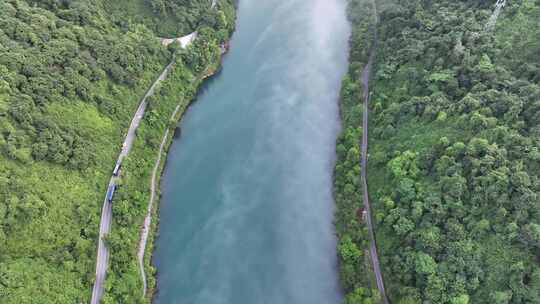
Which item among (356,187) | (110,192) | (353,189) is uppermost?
(110,192)

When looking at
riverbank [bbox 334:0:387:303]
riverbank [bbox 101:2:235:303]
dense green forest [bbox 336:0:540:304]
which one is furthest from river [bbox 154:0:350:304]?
dense green forest [bbox 336:0:540:304]

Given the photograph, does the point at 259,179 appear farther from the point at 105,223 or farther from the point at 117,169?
the point at 105,223

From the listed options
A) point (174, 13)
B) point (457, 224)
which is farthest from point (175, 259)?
point (174, 13)

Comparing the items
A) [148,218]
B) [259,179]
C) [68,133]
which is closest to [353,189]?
[259,179]

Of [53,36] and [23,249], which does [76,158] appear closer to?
[23,249]

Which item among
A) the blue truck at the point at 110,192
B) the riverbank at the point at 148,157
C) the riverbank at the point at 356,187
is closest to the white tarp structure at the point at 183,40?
the riverbank at the point at 148,157

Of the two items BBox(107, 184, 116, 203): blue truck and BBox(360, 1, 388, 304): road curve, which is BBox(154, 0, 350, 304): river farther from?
BBox(107, 184, 116, 203): blue truck
